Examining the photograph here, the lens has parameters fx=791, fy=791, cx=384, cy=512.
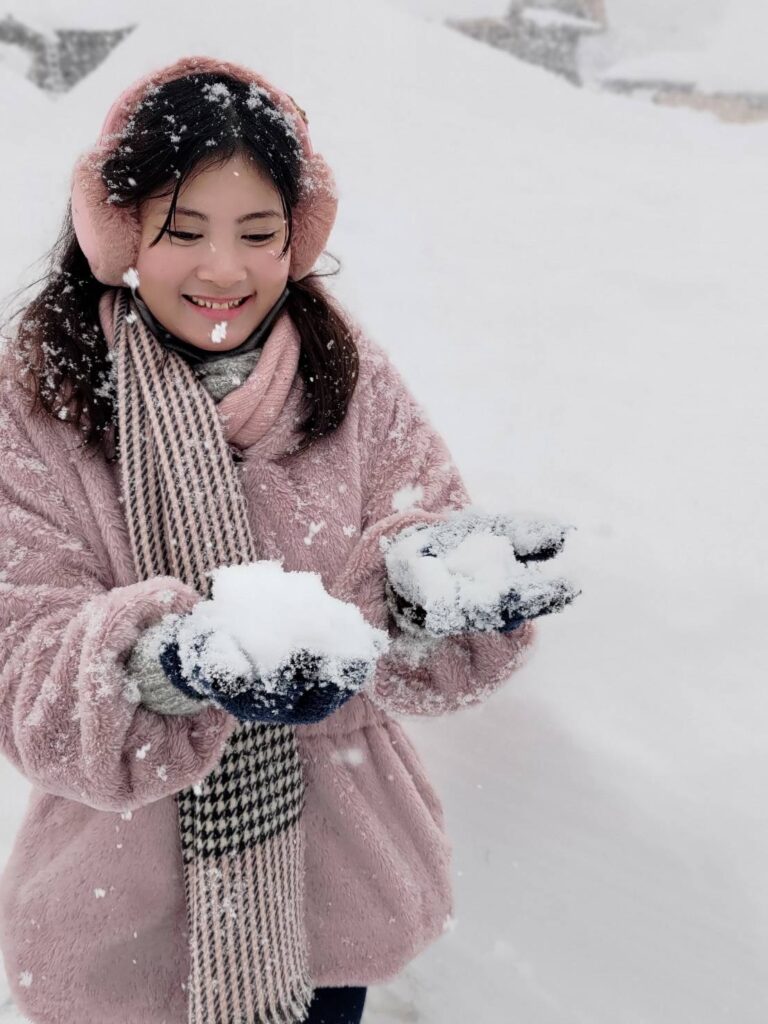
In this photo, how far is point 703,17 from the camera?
3.74 meters

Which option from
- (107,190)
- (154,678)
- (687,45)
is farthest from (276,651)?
(687,45)

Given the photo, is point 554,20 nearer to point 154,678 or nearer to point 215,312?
point 215,312

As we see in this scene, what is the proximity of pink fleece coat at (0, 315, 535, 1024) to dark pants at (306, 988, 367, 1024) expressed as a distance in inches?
3.3

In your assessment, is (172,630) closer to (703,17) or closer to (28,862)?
(28,862)

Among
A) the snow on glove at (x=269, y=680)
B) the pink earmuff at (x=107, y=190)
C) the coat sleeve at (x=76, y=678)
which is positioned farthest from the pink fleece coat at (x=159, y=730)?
the pink earmuff at (x=107, y=190)

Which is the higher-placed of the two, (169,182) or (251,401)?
(169,182)

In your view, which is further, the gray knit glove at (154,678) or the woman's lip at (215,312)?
the woman's lip at (215,312)

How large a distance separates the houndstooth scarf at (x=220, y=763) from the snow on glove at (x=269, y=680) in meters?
0.23

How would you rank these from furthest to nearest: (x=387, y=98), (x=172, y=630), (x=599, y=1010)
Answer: (x=387, y=98) → (x=599, y=1010) → (x=172, y=630)

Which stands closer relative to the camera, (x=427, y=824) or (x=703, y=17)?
(x=427, y=824)

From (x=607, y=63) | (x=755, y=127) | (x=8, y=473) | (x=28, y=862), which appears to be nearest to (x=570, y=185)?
(x=755, y=127)

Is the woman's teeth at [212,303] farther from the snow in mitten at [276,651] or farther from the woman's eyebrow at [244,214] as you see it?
the snow in mitten at [276,651]

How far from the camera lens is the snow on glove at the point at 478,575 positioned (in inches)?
34.0

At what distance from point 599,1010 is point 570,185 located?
2.75 meters
